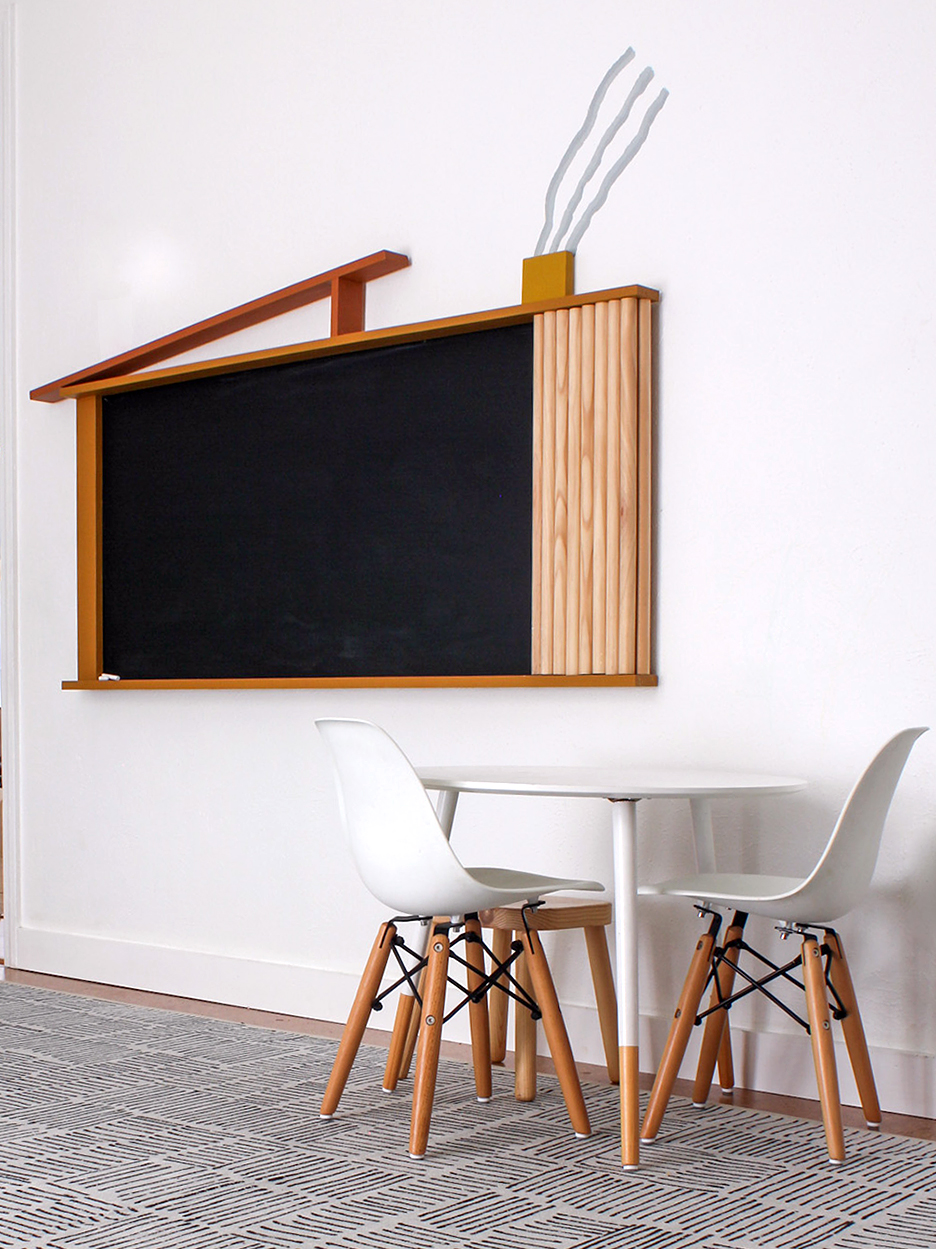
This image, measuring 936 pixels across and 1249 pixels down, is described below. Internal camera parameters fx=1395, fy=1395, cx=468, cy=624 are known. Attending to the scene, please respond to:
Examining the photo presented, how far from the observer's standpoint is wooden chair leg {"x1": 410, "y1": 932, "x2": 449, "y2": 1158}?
2570 mm

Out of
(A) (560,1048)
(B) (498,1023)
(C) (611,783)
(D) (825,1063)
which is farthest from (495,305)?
(D) (825,1063)

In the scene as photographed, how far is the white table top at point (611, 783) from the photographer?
8.36 feet

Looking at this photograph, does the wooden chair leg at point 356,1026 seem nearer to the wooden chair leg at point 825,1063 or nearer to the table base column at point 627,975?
the table base column at point 627,975

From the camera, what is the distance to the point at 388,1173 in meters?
2.48

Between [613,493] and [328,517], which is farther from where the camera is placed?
[328,517]

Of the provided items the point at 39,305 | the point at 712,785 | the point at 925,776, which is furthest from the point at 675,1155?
the point at 39,305

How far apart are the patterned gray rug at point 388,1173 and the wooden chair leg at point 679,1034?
0.17 ft

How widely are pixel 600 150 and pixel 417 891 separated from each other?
196 cm

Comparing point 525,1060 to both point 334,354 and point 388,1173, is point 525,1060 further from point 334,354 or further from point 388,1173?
point 334,354

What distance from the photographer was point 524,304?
11.6 feet

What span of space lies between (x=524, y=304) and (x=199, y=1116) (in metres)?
2.07

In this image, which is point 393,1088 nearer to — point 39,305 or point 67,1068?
point 67,1068

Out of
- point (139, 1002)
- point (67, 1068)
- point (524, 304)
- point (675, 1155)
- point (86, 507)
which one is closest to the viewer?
point (675, 1155)

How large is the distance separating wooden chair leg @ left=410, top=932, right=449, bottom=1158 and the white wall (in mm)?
866
